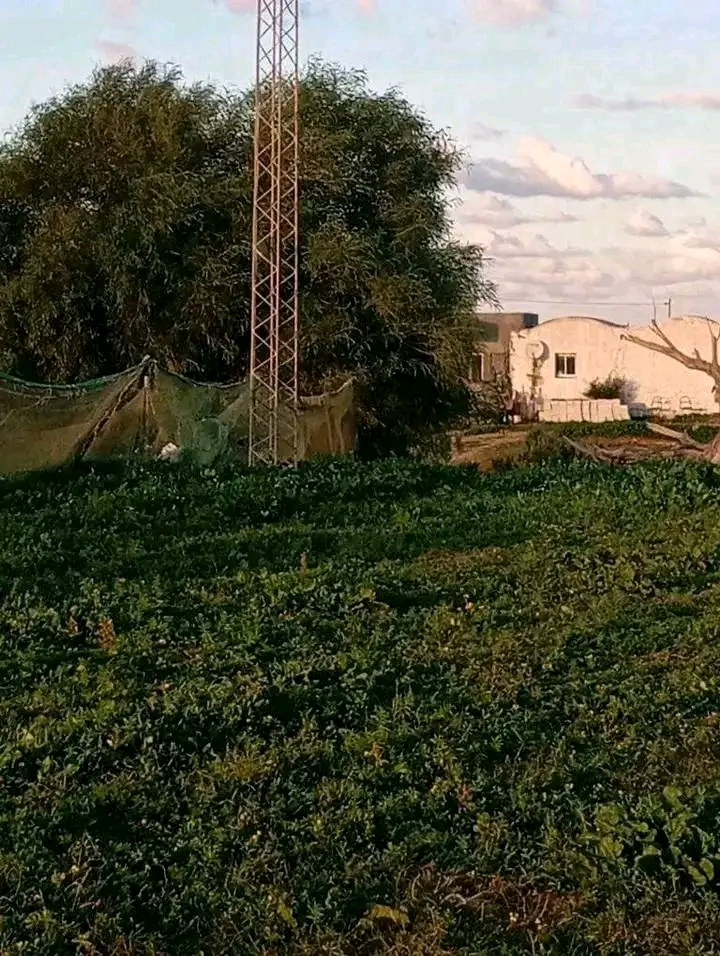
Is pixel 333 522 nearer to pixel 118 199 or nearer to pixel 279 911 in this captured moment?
pixel 279 911

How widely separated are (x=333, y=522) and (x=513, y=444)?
58.3 ft

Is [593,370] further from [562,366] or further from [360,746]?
[360,746]

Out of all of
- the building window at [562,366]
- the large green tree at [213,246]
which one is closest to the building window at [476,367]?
the large green tree at [213,246]

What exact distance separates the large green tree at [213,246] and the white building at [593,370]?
29.1 meters

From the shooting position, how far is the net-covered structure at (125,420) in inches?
579

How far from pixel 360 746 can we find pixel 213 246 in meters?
18.5

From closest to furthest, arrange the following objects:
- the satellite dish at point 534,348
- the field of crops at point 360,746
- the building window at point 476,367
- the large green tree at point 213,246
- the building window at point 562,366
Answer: the field of crops at point 360,746
the large green tree at point 213,246
the building window at point 476,367
the building window at point 562,366
the satellite dish at point 534,348

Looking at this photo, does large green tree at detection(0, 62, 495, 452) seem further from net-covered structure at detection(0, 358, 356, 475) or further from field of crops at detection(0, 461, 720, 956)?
field of crops at detection(0, 461, 720, 956)

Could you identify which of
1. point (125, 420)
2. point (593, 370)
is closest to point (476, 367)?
point (125, 420)

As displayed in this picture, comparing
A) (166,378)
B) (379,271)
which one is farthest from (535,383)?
(166,378)

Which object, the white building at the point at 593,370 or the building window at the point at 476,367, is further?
the white building at the point at 593,370

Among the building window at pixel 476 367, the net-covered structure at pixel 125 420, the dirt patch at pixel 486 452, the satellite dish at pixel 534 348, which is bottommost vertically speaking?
the dirt patch at pixel 486 452

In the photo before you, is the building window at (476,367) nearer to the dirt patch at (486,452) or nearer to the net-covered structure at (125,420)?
the dirt patch at (486,452)

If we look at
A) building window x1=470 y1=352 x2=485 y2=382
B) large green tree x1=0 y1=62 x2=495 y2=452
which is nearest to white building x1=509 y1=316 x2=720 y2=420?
building window x1=470 y1=352 x2=485 y2=382
